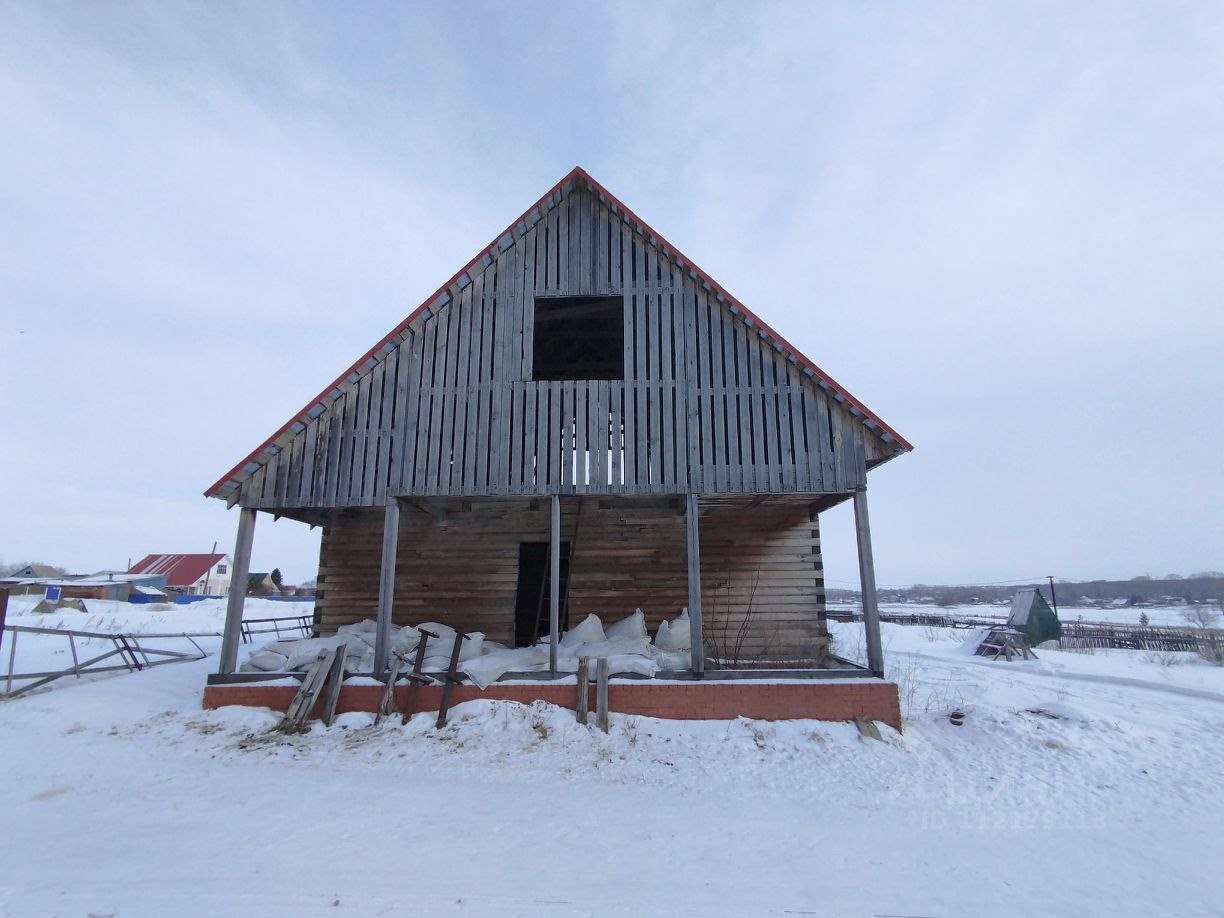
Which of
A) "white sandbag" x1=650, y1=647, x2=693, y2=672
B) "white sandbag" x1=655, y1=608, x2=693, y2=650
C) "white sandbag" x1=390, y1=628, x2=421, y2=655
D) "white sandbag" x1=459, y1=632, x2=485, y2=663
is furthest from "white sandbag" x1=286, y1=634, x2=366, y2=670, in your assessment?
"white sandbag" x1=655, y1=608, x2=693, y2=650

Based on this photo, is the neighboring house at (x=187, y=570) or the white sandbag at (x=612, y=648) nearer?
the white sandbag at (x=612, y=648)

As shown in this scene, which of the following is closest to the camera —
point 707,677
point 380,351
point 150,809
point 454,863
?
point 454,863

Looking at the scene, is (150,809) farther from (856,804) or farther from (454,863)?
(856,804)

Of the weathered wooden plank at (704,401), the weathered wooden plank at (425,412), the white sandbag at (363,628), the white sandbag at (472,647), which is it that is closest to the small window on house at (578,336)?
the weathered wooden plank at (704,401)

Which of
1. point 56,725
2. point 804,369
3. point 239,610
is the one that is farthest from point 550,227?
point 56,725

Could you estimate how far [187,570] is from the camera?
56469 mm

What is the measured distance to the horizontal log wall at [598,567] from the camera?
1250 cm

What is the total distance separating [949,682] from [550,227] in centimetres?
1242

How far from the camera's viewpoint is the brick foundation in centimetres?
890

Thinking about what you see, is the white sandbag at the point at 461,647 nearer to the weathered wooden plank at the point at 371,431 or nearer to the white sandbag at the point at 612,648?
the white sandbag at the point at 612,648

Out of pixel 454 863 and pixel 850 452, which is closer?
pixel 454 863

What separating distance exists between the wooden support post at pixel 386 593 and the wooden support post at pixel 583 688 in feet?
9.99

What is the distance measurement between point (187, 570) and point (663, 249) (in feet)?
203

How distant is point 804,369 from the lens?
1024 centimetres
